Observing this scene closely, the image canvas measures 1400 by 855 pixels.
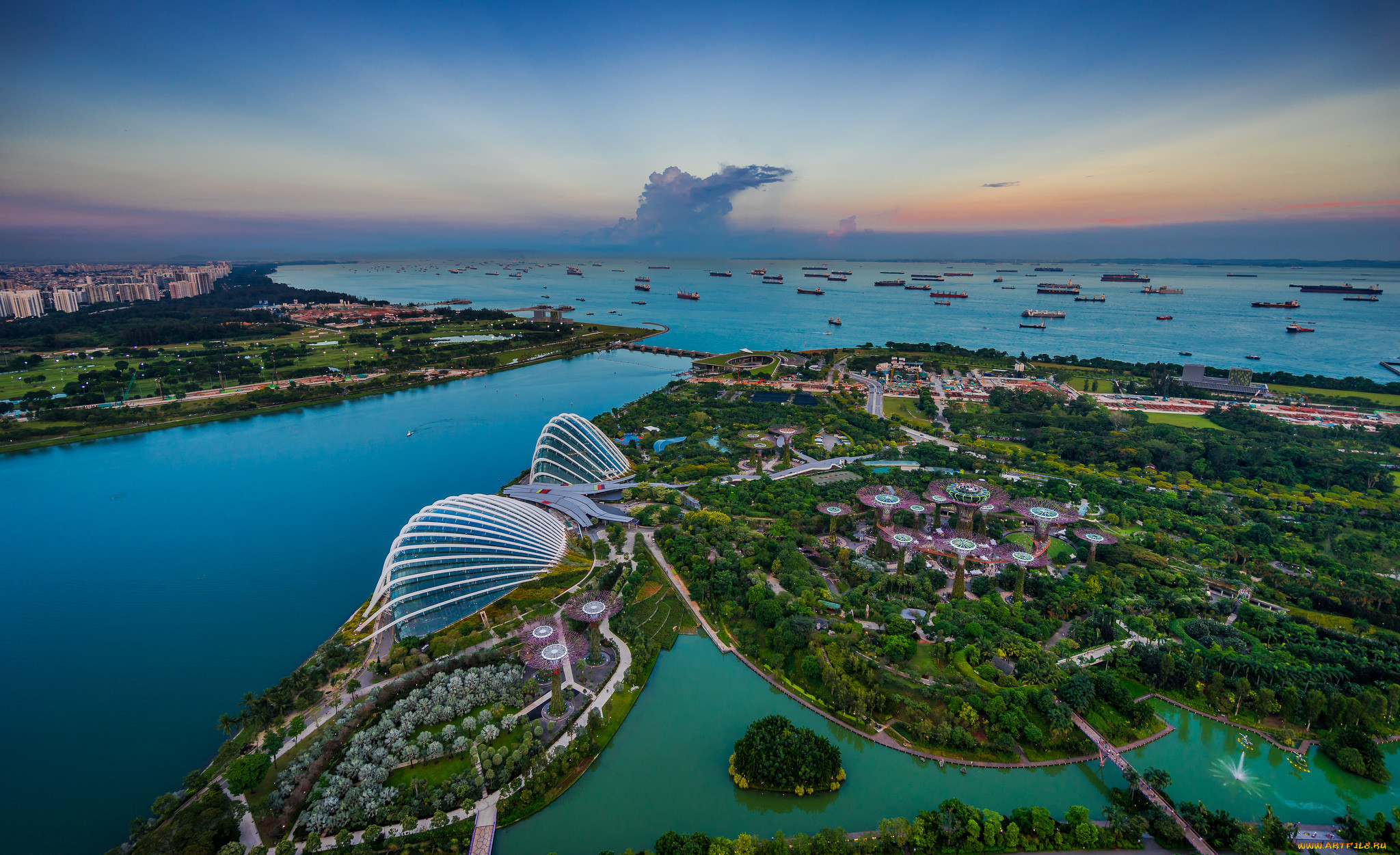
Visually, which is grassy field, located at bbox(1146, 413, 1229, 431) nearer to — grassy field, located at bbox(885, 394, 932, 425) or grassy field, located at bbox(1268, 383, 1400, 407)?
grassy field, located at bbox(1268, 383, 1400, 407)

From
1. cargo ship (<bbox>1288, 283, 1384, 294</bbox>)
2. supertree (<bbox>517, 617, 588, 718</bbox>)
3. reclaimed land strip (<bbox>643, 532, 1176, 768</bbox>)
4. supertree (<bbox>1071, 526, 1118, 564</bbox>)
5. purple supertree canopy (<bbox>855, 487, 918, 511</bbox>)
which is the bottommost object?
reclaimed land strip (<bbox>643, 532, 1176, 768</bbox>)

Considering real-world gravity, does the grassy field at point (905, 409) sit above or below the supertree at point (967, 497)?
below

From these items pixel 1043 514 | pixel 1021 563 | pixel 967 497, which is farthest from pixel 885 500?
pixel 1043 514

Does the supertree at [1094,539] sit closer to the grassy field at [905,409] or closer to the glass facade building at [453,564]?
the grassy field at [905,409]

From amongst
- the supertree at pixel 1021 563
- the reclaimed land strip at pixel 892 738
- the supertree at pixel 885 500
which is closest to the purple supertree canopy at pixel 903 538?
the supertree at pixel 885 500

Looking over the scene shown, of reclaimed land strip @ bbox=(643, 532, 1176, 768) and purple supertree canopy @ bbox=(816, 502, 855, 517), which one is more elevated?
purple supertree canopy @ bbox=(816, 502, 855, 517)

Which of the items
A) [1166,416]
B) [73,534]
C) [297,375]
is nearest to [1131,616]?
[1166,416]

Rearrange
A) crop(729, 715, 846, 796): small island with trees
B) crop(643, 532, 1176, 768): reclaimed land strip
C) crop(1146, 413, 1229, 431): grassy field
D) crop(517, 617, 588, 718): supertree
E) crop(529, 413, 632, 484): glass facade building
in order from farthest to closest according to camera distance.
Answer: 1. crop(1146, 413, 1229, 431): grassy field
2. crop(529, 413, 632, 484): glass facade building
3. crop(517, 617, 588, 718): supertree
4. crop(643, 532, 1176, 768): reclaimed land strip
5. crop(729, 715, 846, 796): small island with trees

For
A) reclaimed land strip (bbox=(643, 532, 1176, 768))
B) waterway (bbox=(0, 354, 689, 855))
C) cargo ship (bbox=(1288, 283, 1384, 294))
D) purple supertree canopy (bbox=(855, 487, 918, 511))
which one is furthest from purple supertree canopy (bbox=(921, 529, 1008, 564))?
cargo ship (bbox=(1288, 283, 1384, 294))
